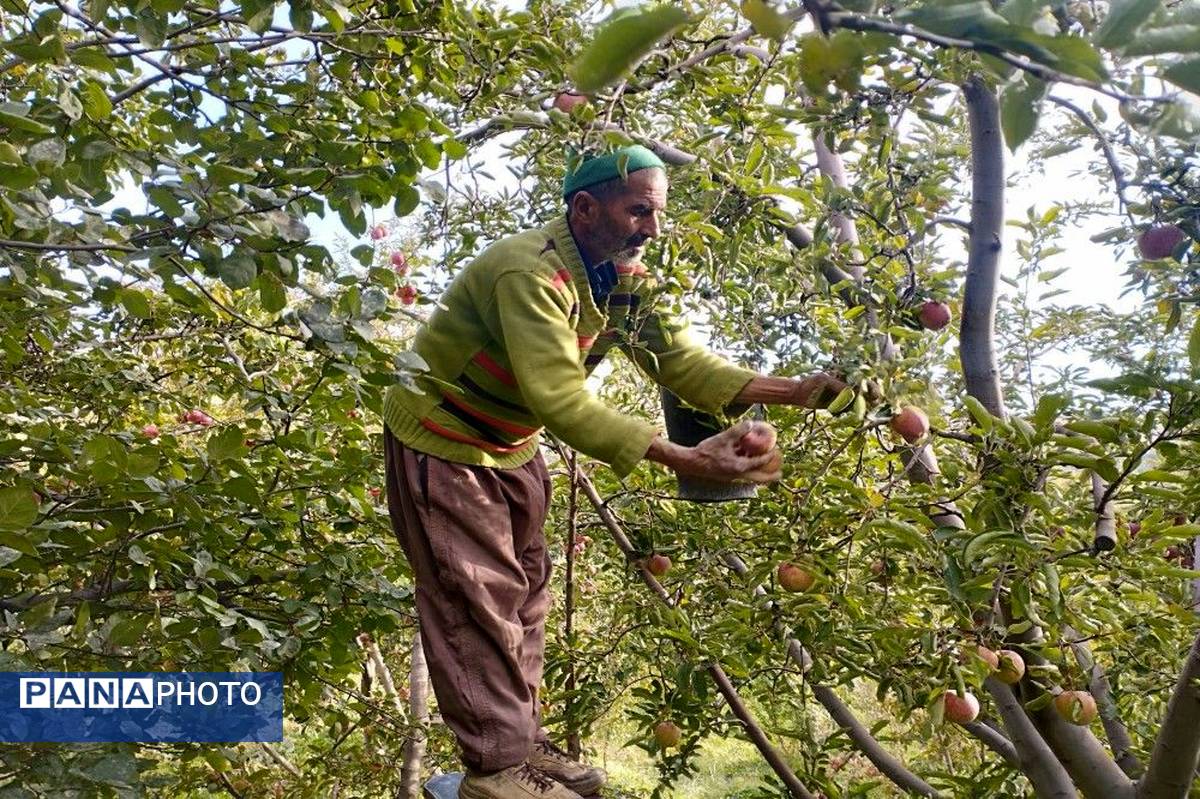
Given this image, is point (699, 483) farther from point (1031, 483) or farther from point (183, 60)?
point (183, 60)

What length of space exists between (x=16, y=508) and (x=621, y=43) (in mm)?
1405

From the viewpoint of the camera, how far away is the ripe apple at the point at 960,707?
1.86 meters

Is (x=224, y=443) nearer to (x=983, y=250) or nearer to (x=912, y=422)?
(x=912, y=422)

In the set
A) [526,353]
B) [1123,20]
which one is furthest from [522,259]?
[1123,20]

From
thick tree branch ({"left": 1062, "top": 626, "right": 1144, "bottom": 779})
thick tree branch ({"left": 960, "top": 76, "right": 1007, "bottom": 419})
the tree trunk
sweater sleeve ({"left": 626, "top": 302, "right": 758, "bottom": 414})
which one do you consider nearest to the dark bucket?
sweater sleeve ({"left": 626, "top": 302, "right": 758, "bottom": 414})

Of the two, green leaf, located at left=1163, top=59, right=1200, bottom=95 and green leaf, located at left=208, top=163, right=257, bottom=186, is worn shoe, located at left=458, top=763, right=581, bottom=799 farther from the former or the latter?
green leaf, located at left=1163, top=59, right=1200, bottom=95

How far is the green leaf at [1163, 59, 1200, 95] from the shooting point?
2.05 feet

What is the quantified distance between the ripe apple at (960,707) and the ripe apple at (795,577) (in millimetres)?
336

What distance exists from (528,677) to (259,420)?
118 cm

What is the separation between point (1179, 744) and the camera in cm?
171

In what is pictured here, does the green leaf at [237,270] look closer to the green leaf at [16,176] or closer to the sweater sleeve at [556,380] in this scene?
the green leaf at [16,176]

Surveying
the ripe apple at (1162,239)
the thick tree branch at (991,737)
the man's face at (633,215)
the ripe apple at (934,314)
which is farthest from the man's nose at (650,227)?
the thick tree branch at (991,737)

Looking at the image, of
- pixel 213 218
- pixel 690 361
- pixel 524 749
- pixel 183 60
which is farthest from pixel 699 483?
pixel 183 60

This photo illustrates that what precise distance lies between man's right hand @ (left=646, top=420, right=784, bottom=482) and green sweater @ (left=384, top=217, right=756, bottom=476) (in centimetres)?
14
